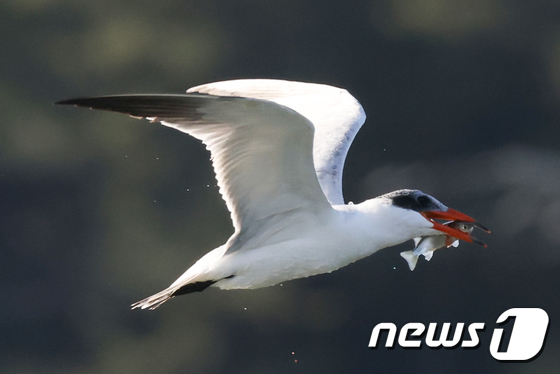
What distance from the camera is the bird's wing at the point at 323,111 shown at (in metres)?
2.90

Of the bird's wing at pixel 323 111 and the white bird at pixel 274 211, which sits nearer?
the white bird at pixel 274 211

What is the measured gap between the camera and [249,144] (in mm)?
2457

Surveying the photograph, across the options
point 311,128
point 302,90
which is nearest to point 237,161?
point 311,128

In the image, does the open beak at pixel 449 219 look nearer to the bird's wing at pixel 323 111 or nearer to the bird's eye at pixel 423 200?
the bird's eye at pixel 423 200

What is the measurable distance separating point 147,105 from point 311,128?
0.43 metres

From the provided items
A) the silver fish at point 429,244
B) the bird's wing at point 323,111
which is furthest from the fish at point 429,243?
the bird's wing at point 323,111

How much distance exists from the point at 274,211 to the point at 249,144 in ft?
0.86

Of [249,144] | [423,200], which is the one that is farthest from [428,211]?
[249,144]

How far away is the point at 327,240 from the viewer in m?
2.58

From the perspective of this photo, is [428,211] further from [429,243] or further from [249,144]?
[249,144]

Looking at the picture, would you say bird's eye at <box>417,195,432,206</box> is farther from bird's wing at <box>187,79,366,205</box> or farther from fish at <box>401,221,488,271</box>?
bird's wing at <box>187,79,366,205</box>

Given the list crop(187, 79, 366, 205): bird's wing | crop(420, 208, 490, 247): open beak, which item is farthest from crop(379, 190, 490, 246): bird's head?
crop(187, 79, 366, 205): bird's wing

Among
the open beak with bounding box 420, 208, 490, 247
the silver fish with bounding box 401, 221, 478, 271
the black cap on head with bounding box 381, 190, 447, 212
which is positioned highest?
the black cap on head with bounding box 381, 190, 447, 212

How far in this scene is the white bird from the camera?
2396 millimetres
